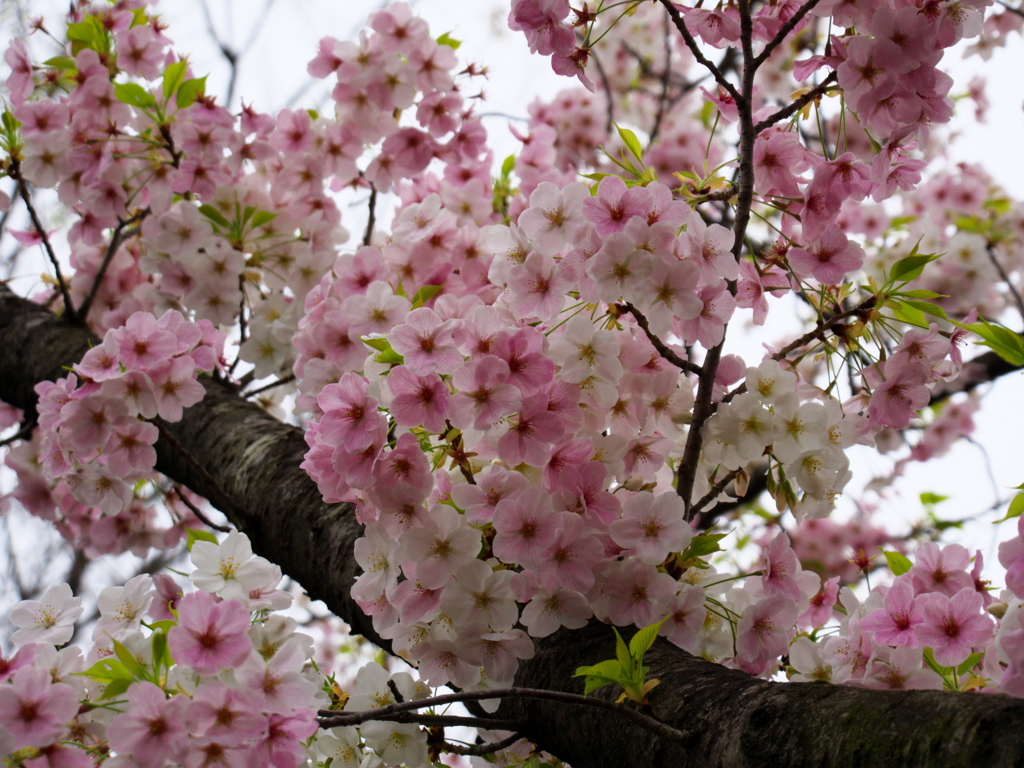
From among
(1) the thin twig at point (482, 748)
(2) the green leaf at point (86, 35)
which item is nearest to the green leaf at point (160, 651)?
(1) the thin twig at point (482, 748)

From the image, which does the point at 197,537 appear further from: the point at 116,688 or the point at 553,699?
the point at 553,699

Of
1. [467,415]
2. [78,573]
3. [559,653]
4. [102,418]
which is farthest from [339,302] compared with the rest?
[78,573]

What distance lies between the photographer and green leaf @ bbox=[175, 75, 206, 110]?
2127mm

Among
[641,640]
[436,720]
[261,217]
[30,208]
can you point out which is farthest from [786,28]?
[30,208]

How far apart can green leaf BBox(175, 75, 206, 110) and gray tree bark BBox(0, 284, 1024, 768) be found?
0.84m

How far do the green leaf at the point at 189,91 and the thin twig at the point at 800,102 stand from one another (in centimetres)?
161

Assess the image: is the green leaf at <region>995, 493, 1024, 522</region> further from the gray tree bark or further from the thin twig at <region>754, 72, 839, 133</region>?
the thin twig at <region>754, 72, 839, 133</region>

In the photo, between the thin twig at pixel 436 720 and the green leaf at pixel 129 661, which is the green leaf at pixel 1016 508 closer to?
the thin twig at pixel 436 720

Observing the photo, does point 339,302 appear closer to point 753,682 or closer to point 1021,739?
point 753,682

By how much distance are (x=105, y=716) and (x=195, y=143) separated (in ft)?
5.20

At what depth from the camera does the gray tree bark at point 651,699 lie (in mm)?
789

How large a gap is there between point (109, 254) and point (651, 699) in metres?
2.10

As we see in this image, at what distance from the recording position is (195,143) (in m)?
2.12

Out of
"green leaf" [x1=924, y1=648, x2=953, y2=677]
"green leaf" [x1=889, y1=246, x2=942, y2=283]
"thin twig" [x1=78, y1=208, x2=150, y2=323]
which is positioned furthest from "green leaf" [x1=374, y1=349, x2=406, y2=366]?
"thin twig" [x1=78, y1=208, x2=150, y2=323]
